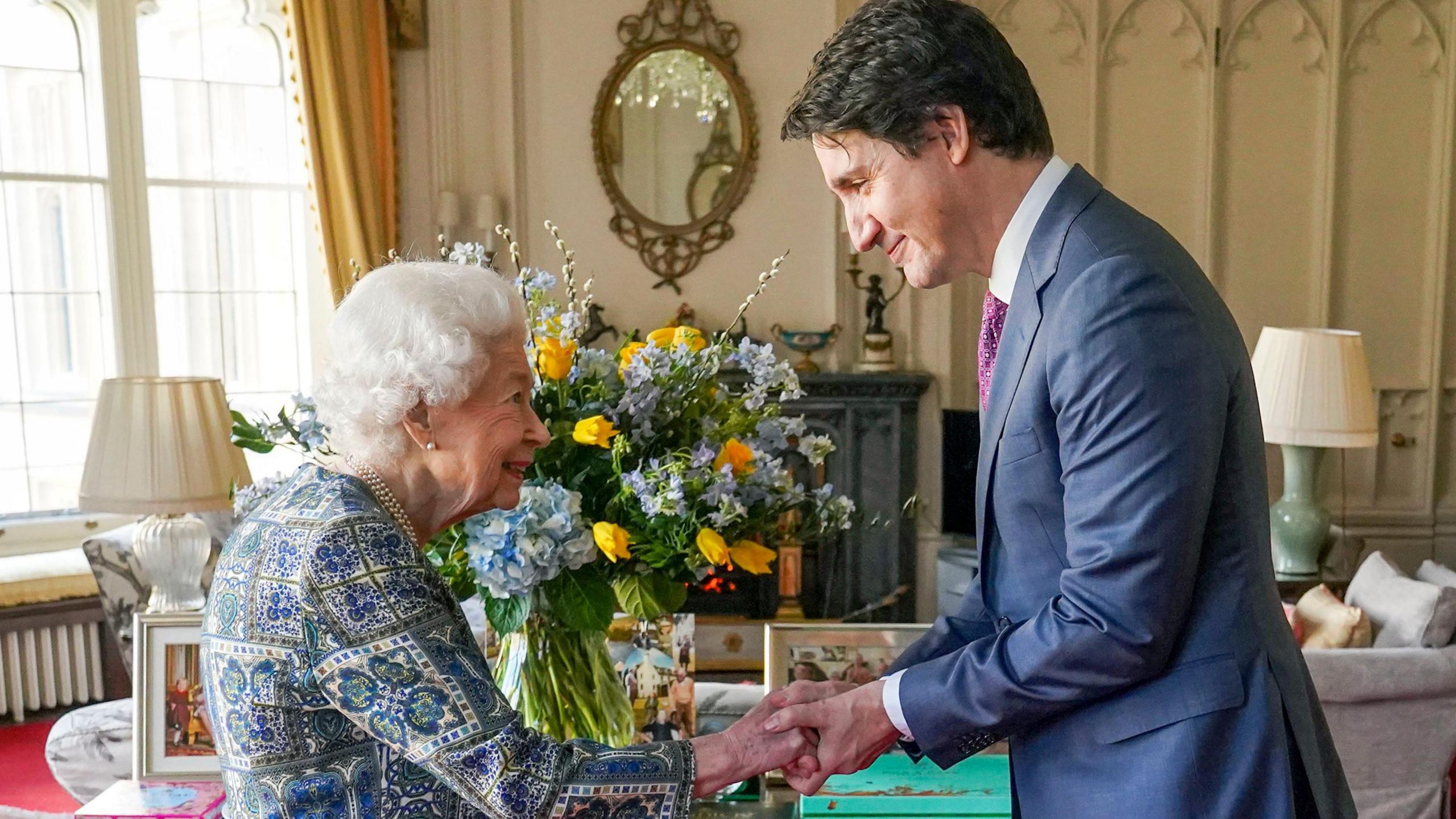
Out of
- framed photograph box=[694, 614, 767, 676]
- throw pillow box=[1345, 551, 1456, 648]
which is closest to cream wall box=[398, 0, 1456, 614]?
framed photograph box=[694, 614, 767, 676]

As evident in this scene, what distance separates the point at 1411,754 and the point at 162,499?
11.3 feet

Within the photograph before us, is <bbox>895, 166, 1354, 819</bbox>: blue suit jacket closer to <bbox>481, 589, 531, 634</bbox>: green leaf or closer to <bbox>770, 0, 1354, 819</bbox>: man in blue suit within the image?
<bbox>770, 0, 1354, 819</bbox>: man in blue suit

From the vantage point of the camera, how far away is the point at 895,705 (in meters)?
1.42

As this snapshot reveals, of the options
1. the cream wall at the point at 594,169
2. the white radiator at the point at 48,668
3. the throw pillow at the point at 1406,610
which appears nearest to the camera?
the throw pillow at the point at 1406,610

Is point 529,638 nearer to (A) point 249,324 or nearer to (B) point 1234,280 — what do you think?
(A) point 249,324

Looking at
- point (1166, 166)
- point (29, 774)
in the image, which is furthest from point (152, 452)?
point (1166, 166)

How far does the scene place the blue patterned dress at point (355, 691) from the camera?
126 centimetres

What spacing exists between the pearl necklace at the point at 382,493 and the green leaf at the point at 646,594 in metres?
0.36

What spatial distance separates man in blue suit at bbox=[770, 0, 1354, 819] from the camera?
47.4 inches

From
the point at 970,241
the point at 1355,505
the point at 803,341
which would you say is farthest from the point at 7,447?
the point at 1355,505

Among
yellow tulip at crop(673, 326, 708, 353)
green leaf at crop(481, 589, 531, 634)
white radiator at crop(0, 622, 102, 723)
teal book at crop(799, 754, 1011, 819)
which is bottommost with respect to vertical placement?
white radiator at crop(0, 622, 102, 723)

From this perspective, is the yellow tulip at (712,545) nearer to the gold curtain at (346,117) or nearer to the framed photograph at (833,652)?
the framed photograph at (833,652)

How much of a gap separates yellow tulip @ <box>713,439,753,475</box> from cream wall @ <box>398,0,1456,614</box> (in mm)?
4616

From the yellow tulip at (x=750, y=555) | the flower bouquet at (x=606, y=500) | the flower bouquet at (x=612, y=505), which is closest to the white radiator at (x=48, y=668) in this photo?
the flower bouquet at (x=606, y=500)
